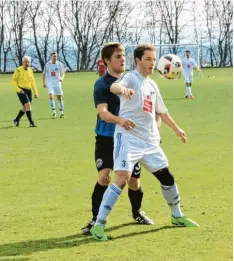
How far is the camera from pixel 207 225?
6.92m

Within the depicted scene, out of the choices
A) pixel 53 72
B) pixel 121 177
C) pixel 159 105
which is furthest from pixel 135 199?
pixel 53 72

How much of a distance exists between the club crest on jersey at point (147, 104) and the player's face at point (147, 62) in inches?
9.3

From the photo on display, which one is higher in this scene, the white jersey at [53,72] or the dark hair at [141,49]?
the dark hair at [141,49]

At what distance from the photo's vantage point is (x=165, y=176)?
672 cm

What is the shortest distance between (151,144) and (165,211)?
4.39ft

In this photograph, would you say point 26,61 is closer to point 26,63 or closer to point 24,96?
point 26,63

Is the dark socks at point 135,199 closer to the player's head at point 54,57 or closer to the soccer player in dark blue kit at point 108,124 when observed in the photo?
the soccer player in dark blue kit at point 108,124

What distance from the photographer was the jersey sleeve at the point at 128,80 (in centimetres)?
635

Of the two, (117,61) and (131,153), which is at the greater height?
(117,61)

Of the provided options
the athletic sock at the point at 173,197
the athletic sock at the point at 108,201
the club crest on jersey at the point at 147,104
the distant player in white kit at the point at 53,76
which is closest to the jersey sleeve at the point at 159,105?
the club crest on jersey at the point at 147,104

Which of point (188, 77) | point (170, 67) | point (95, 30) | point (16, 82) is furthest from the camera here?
point (95, 30)

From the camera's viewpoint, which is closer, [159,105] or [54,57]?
[159,105]

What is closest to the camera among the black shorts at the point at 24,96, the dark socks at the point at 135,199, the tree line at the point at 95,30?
the dark socks at the point at 135,199

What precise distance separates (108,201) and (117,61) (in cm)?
137
